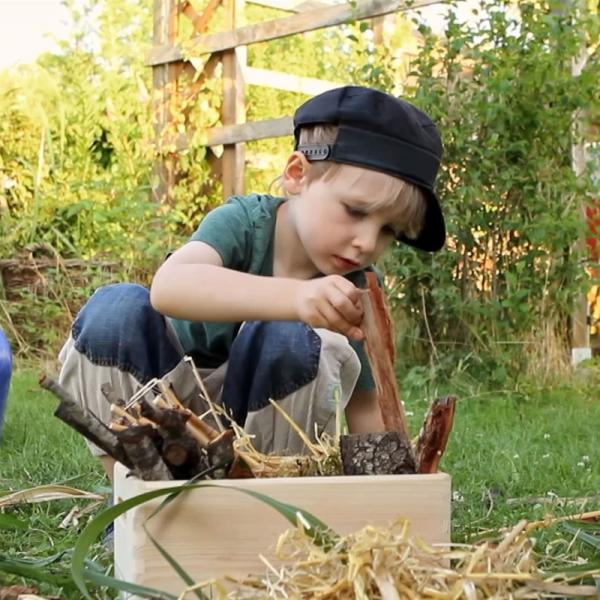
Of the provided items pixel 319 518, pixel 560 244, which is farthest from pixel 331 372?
pixel 560 244

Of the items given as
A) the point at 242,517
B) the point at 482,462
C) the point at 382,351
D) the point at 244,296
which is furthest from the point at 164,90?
the point at 242,517

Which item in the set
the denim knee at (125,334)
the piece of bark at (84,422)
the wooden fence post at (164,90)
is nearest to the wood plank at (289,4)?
the wooden fence post at (164,90)

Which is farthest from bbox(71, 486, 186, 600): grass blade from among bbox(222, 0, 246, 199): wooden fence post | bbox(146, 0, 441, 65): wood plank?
bbox(222, 0, 246, 199): wooden fence post

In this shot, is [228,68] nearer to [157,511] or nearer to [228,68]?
[228,68]

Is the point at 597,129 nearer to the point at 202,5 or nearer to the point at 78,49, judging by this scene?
the point at 202,5

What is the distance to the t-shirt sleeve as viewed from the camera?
2066 mm

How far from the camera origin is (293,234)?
219 cm

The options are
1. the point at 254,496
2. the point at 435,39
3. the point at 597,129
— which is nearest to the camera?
the point at 254,496

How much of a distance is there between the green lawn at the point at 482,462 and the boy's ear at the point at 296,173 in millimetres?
709

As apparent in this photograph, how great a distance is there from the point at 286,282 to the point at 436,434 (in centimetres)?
33

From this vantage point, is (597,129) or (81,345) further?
(597,129)

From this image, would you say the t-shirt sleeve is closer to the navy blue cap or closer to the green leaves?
the navy blue cap

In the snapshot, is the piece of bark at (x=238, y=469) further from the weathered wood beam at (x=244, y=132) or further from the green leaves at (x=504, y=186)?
the weathered wood beam at (x=244, y=132)

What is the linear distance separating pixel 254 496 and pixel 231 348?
83 cm
